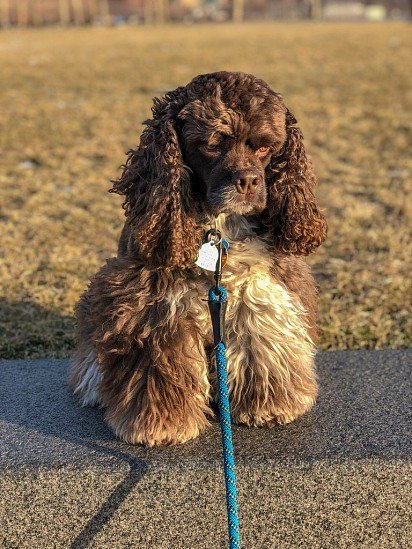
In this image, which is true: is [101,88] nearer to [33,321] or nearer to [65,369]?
[33,321]

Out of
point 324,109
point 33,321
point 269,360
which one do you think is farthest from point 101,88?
point 269,360

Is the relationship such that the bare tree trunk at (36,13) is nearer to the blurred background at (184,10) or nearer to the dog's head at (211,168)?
the blurred background at (184,10)

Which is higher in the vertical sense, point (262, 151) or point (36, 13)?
point (262, 151)

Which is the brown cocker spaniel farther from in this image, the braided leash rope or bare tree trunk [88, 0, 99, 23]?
bare tree trunk [88, 0, 99, 23]

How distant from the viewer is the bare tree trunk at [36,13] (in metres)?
42.3

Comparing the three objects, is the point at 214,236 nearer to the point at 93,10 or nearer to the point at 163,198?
the point at 163,198

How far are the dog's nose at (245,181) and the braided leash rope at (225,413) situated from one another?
393 mm

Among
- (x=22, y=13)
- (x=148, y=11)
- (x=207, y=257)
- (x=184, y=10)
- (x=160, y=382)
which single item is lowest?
(x=184, y=10)

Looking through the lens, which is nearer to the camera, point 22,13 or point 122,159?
point 122,159

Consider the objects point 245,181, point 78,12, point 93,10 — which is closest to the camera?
point 245,181

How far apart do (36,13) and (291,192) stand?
44.2 m

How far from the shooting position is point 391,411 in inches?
134

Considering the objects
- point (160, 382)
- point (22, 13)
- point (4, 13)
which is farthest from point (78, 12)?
point (160, 382)

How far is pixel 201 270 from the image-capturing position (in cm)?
305
